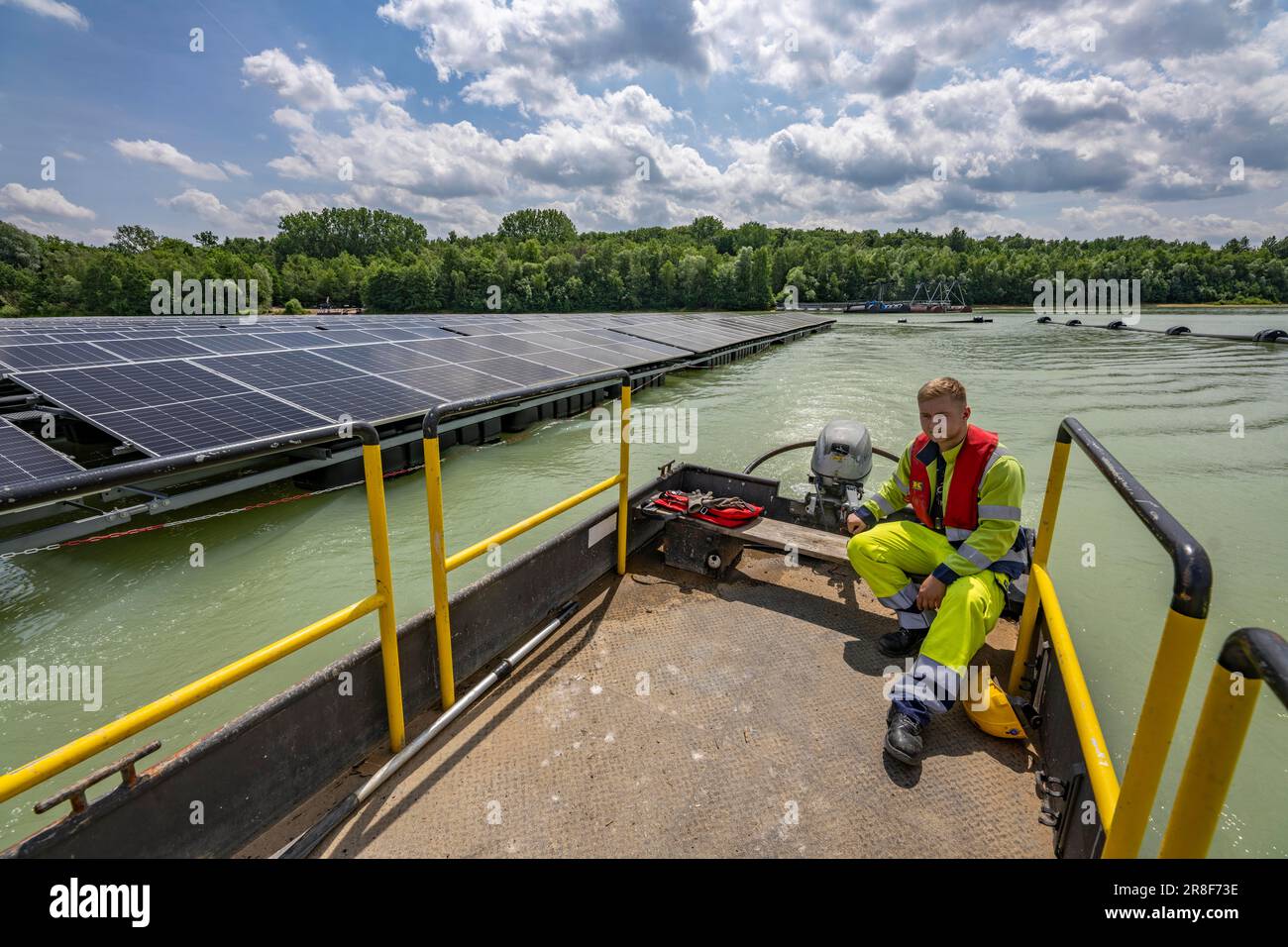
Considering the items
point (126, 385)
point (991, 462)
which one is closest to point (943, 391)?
point (991, 462)

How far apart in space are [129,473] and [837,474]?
4644mm

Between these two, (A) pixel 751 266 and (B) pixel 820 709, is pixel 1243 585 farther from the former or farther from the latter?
(A) pixel 751 266

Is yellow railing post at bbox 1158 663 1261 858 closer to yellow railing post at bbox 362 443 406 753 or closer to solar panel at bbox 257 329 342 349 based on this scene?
yellow railing post at bbox 362 443 406 753

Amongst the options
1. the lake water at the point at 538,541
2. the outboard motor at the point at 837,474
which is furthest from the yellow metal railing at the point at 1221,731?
the outboard motor at the point at 837,474

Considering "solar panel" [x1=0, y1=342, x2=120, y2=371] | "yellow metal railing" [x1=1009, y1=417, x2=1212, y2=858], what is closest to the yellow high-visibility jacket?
"yellow metal railing" [x1=1009, y1=417, x2=1212, y2=858]

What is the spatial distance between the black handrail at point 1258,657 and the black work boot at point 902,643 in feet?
8.25

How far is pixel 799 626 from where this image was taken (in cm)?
369

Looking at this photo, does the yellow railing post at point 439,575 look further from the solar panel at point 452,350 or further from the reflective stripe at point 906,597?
the solar panel at point 452,350

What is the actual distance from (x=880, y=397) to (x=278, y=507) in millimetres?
16025

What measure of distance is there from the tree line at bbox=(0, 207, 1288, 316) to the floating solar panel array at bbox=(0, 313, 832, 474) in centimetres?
5795

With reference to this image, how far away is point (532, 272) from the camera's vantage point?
8912 cm

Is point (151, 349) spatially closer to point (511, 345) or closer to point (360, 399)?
point (360, 399)

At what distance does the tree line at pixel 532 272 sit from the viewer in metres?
67.1
